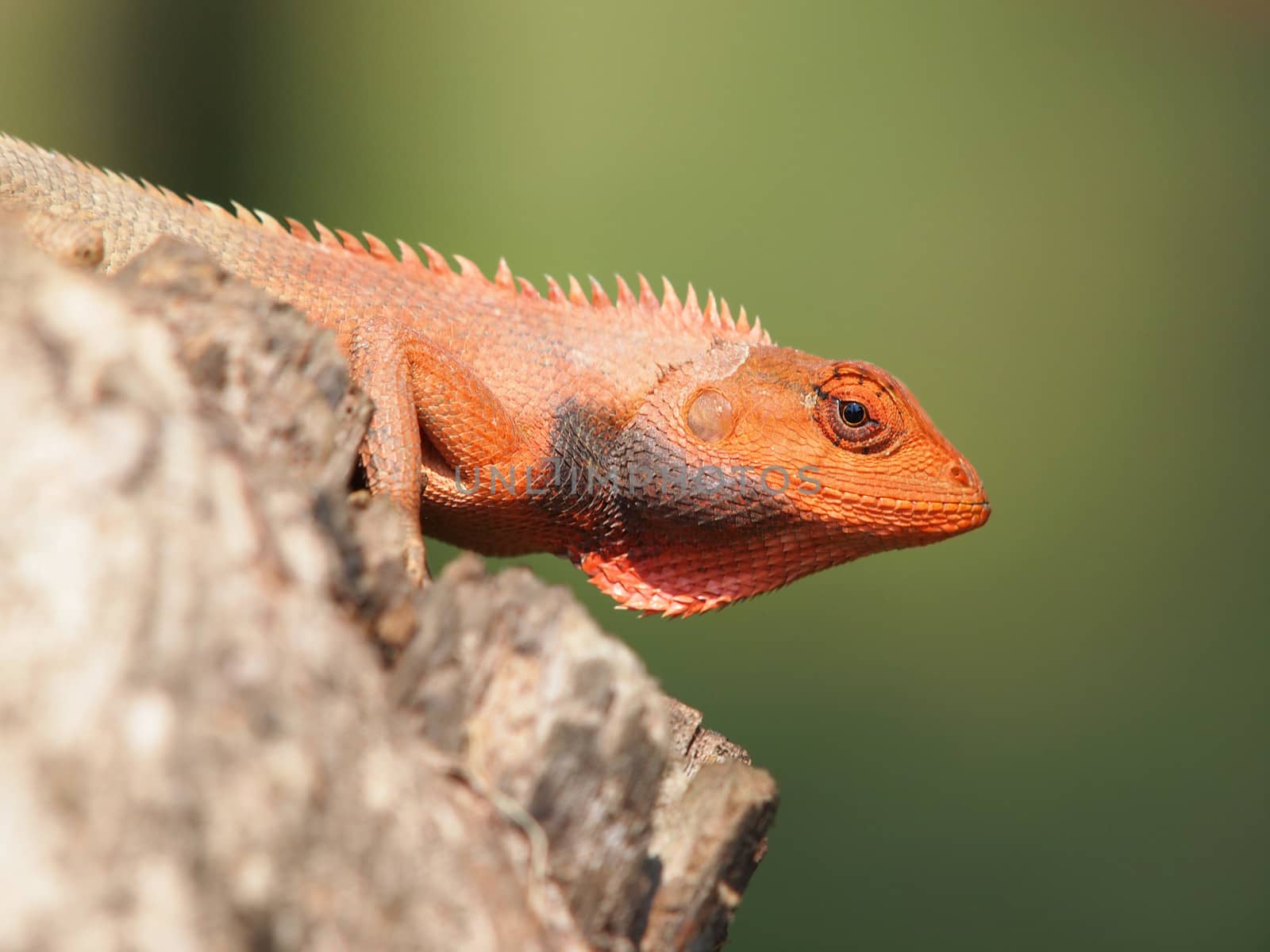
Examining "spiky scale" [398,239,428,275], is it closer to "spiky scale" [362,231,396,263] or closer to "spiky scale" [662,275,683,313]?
"spiky scale" [362,231,396,263]

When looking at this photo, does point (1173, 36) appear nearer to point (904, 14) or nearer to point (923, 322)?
point (904, 14)

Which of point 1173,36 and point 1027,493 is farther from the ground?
point 1173,36

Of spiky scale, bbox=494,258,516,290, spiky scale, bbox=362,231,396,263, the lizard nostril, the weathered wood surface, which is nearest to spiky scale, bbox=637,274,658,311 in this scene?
spiky scale, bbox=494,258,516,290

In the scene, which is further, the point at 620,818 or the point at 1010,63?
the point at 1010,63

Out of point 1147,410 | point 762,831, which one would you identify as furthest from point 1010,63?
point 762,831

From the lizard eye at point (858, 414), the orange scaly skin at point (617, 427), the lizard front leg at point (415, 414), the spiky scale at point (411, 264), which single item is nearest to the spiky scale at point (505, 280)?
the orange scaly skin at point (617, 427)

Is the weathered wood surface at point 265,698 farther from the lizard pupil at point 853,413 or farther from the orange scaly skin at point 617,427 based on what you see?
the lizard pupil at point 853,413
